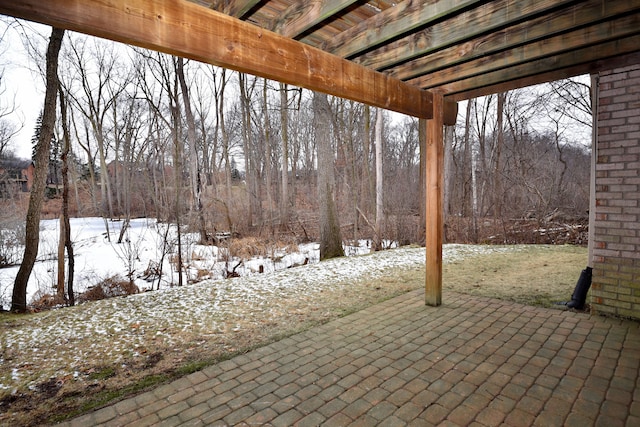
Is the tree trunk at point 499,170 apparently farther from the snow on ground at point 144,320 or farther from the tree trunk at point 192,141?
the tree trunk at point 192,141

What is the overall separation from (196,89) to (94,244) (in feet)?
29.7

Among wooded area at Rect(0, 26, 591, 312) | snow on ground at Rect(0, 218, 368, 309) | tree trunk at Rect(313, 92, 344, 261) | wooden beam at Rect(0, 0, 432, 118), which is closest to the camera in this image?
wooden beam at Rect(0, 0, 432, 118)

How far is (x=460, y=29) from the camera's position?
2.72m

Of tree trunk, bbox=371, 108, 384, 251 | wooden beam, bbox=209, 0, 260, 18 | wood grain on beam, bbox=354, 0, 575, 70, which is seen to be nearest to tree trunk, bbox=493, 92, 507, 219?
tree trunk, bbox=371, 108, 384, 251

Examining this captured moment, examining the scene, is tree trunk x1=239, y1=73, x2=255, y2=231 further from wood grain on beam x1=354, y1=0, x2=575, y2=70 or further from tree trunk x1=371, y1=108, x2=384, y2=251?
wood grain on beam x1=354, y1=0, x2=575, y2=70

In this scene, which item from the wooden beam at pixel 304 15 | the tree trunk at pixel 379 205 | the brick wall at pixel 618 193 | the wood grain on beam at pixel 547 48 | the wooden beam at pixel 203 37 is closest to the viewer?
the wooden beam at pixel 203 37

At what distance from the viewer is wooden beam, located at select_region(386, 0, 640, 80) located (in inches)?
97.7

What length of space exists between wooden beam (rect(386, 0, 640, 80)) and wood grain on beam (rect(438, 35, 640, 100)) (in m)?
0.69

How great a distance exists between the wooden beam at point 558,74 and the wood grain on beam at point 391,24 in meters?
1.75

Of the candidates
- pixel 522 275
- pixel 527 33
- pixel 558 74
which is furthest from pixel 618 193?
pixel 522 275

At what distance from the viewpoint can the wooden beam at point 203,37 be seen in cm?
160

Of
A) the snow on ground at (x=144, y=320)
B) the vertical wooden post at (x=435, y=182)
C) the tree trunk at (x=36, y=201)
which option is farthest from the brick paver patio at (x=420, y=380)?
the tree trunk at (x=36, y=201)

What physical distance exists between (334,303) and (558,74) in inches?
152

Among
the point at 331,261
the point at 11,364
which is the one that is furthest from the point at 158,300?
the point at 331,261
